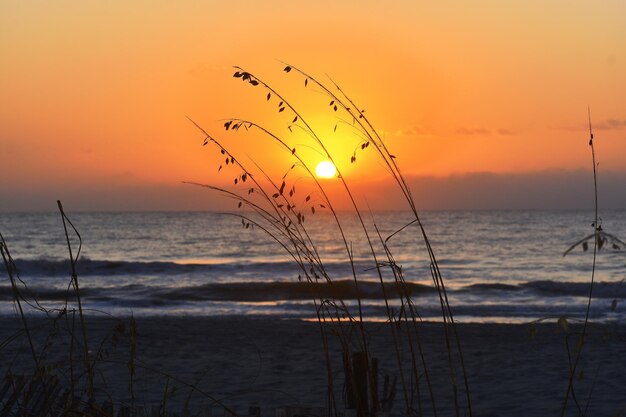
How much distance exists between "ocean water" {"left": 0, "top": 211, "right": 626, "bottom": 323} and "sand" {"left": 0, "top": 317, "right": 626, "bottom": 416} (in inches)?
46.3

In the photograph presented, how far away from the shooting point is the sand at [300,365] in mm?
7621

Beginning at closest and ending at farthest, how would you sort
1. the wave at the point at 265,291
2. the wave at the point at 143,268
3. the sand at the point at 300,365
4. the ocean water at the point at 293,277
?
1. the sand at the point at 300,365
2. the ocean water at the point at 293,277
3. the wave at the point at 265,291
4. the wave at the point at 143,268

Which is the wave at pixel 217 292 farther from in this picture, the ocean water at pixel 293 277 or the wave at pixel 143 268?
the wave at pixel 143 268

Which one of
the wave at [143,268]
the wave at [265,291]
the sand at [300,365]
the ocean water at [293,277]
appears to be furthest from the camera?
the wave at [143,268]

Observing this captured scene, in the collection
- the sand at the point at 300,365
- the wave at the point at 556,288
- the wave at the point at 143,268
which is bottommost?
the wave at the point at 143,268

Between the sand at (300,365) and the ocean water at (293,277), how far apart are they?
118cm

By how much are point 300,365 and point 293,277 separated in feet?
55.1

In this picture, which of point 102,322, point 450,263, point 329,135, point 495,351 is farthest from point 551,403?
point 450,263

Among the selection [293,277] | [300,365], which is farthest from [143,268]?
[300,365]

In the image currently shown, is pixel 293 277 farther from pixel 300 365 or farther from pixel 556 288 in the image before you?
pixel 300 365

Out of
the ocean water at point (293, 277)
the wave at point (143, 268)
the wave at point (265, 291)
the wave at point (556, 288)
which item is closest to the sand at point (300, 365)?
the ocean water at point (293, 277)

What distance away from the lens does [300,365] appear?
9.77 metres

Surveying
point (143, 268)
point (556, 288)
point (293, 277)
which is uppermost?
point (556, 288)

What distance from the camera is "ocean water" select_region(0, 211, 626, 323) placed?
60.0 feet
